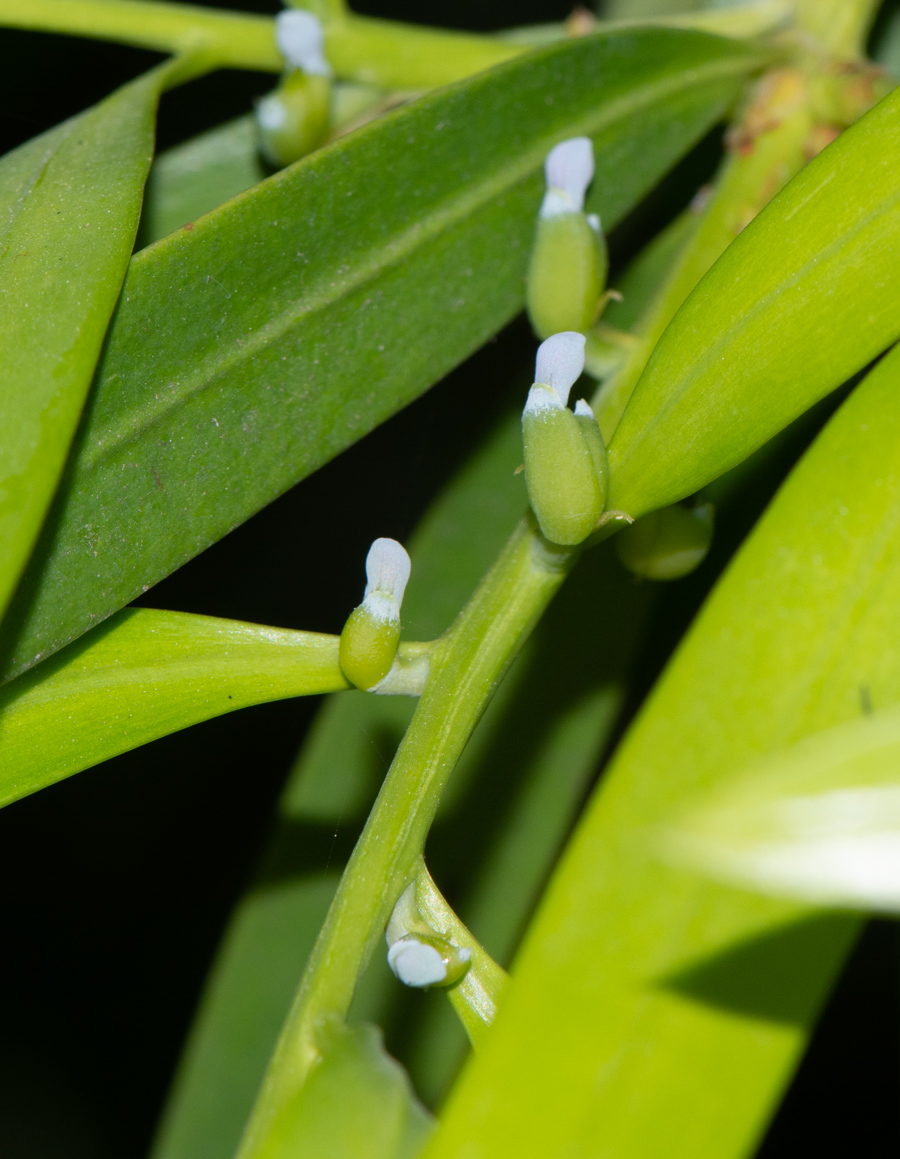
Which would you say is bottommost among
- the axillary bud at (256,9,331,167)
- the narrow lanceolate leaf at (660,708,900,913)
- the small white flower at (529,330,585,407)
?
the small white flower at (529,330,585,407)

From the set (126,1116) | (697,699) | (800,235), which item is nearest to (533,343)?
(800,235)

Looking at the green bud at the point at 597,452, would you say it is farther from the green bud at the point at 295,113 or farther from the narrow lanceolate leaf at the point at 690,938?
the green bud at the point at 295,113

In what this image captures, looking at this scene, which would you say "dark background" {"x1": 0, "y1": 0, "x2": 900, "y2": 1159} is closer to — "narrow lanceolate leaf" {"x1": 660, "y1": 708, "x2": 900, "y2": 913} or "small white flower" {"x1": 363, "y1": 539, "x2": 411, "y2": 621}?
"small white flower" {"x1": 363, "y1": 539, "x2": 411, "y2": 621}

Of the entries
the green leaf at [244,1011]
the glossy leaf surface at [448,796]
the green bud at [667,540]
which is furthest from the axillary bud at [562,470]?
the green leaf at [244,1011]

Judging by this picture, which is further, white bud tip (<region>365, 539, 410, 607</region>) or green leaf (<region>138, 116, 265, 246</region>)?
green leaf (<region>138, 116, 265, 246</region>)

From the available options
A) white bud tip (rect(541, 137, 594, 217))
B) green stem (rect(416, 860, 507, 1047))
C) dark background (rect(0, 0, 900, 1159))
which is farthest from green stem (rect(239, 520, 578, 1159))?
dark background (rect(0, 0, 900, 1159))

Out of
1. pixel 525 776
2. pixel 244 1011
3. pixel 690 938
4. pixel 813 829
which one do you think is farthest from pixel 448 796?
pixel 813 829

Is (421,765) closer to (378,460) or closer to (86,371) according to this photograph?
(86,371)

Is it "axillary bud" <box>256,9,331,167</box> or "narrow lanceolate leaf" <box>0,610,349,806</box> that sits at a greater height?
"axillary bud" <box>256,9,331,167</box>
